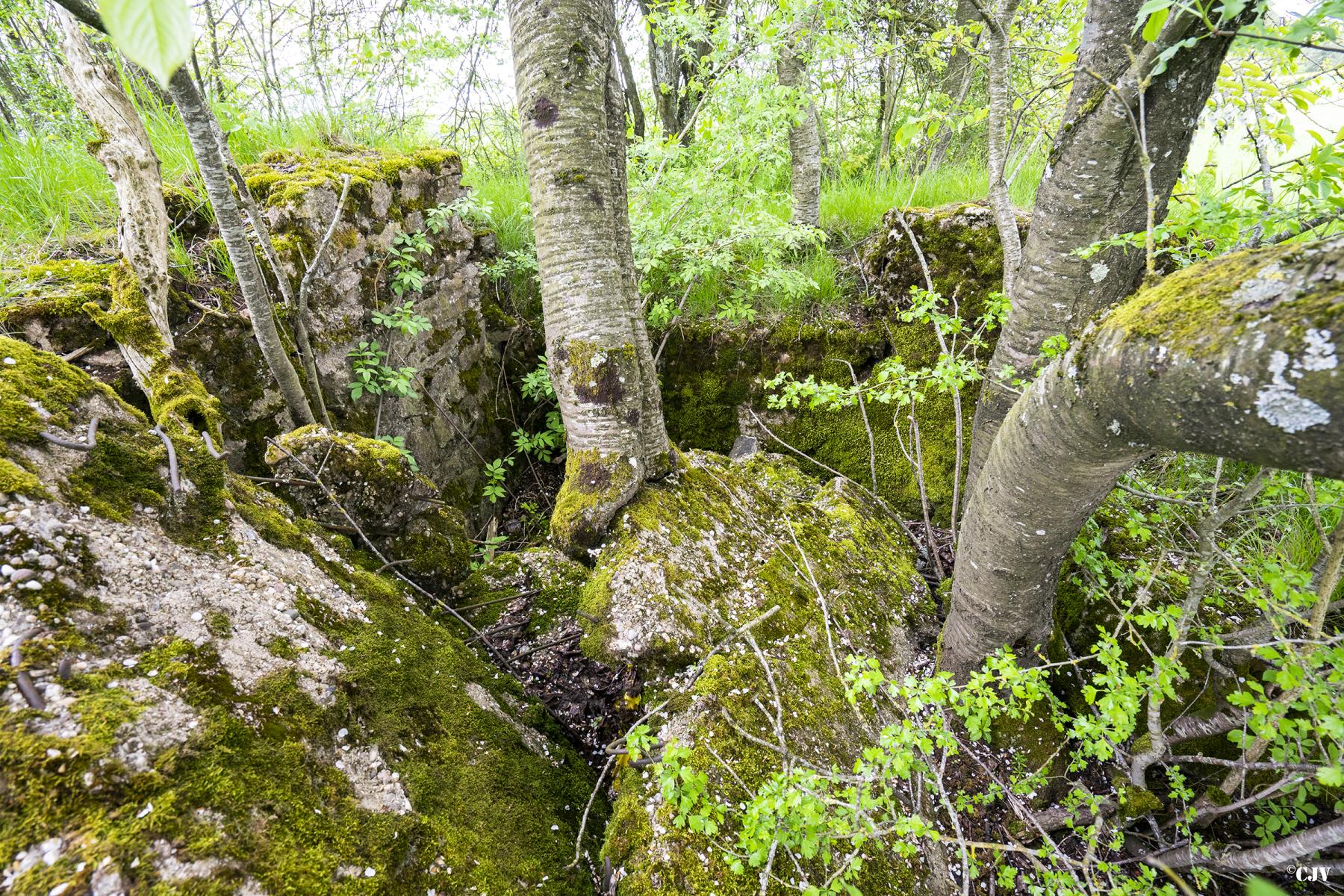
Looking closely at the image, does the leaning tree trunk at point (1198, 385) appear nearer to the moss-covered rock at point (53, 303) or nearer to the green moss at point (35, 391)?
the green moss at point (35, 391)

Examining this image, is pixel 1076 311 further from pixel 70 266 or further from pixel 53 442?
pixel 70 266

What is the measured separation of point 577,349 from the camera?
8.71 feet

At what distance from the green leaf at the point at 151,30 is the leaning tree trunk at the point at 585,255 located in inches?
82.3

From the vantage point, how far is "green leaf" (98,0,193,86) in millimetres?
521

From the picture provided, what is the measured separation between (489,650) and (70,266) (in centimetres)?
283

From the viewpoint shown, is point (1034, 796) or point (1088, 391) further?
point (1034, 796)

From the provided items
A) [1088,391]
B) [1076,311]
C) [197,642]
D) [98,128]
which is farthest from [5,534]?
[1076,311]

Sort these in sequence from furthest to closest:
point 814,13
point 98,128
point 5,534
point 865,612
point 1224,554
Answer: point 814,13 < point 865,612 < point 98,128 < point 1224,554 < point 5,534

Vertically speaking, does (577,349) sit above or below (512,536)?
above

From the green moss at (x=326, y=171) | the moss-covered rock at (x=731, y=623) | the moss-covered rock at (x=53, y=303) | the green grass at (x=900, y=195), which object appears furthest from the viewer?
the green grass at (x=900, y=195)

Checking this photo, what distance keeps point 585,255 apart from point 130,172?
6.82 ft

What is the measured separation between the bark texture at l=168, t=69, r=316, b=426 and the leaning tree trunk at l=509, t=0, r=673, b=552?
1201 mm

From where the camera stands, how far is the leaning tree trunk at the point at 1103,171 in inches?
76.5

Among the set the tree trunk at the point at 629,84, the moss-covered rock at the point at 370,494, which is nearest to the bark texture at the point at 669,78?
the tree trunk at the point at 629,84
